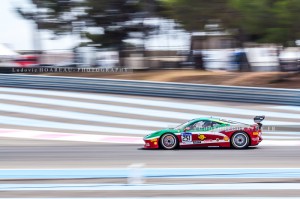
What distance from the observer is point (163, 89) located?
70.0ft

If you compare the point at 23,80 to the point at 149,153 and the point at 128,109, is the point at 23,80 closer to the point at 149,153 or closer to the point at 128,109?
the point at 128,109

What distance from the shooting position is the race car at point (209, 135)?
12.7 metres

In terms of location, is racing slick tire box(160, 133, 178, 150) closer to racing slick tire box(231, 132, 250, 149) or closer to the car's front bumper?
the car's front bumper

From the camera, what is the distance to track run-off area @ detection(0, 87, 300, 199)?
8.22m

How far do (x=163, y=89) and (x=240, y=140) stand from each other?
28.9 ft

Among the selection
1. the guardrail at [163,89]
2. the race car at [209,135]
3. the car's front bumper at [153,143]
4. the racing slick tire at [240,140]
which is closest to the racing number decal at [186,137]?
the race car at [209,135]

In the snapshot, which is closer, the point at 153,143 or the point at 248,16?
the point at 153,143

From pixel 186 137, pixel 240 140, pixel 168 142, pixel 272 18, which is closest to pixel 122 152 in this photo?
pixel 168 142

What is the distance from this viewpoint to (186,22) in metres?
26.3

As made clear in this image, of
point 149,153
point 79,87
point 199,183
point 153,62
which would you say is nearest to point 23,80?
point 79,87

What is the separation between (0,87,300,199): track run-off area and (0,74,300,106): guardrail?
13.4 inches

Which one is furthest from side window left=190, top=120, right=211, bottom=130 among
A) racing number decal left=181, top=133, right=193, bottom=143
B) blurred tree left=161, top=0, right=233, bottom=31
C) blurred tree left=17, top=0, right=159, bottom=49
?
blurred tree left=17, top=0, right=159, bottom=49

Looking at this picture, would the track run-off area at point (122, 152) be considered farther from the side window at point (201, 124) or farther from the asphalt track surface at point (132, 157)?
the side window at point (201, 124)

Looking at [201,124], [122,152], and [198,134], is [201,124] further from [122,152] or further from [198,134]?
[122,152]
